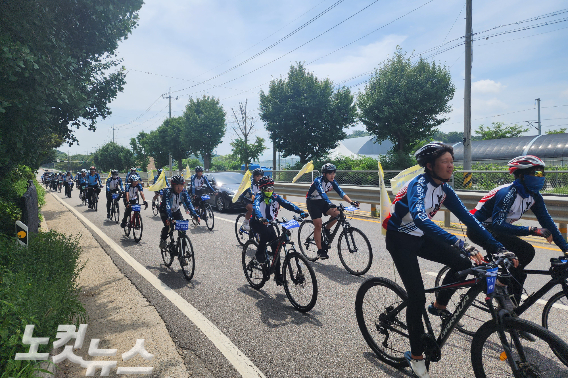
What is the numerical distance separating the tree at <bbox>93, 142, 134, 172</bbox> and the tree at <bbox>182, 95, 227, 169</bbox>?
33.7 metres

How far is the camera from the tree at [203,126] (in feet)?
190

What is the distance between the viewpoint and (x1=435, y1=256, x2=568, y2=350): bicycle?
313cm

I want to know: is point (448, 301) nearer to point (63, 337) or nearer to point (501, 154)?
point (63, 337)

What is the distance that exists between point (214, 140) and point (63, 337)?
56.9 metres

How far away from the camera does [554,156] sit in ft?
109

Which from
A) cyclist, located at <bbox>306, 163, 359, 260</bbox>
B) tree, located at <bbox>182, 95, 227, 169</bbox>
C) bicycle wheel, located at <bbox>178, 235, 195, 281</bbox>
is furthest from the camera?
tree, located at <bbox>182, 95, 227, 169</bbox>

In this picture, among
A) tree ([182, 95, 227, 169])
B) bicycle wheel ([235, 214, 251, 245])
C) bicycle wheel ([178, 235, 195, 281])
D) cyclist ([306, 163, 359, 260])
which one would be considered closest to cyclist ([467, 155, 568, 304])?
cyclist ([306, 163, 359, 260])

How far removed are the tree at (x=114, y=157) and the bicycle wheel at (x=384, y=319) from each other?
295 ft

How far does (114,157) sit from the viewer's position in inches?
3612

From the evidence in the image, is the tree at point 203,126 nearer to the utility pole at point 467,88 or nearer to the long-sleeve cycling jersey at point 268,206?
the utility pole at point 467,88

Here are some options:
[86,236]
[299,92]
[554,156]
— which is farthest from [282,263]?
[554,156]

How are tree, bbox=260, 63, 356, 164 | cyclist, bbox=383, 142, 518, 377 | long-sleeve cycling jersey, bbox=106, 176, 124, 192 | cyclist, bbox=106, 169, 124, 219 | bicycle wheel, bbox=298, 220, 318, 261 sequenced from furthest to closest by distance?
tree, bbox=260, 63, 356, 164 → long-sleeve cycling jersey, bbox=106, 176, 124, 192 → cyclist, bbox=106, 169, 124, 219 → bicycle wheel, bbox=298, 220, 318, 261 → cyclist, bbox=383, 142, 518, 377

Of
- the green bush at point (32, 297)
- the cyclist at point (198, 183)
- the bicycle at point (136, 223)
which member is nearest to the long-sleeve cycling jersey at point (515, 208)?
the green bush at point (32, 297)

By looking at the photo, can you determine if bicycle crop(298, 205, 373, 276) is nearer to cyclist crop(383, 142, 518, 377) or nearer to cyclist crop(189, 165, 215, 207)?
cyclist crop(383, 142, 518, 377)
